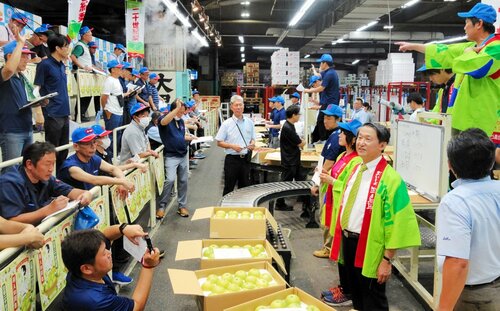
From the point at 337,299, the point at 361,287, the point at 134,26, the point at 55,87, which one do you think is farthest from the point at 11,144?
the point at 134,26

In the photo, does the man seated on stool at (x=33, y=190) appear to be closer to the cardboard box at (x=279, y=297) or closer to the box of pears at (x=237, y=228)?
the box of pears at (x=237, y=228)

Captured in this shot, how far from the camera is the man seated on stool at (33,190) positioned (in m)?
2.75

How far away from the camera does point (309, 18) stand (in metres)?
18.3

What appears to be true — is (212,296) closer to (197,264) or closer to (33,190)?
(33,190)

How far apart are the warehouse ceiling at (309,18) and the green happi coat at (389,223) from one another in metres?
8.98

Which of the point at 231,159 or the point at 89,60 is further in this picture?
the point at 89,60

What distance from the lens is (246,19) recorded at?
1933cm

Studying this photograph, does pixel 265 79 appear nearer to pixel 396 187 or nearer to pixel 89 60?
pixel 89 60

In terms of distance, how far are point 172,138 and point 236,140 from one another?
98cm

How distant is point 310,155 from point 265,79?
2701cm

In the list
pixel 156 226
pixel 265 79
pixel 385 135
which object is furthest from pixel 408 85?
pixel 265 79

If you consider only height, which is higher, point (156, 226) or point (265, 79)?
point (265, 79)

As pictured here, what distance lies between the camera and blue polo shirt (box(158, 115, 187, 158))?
6.27 m

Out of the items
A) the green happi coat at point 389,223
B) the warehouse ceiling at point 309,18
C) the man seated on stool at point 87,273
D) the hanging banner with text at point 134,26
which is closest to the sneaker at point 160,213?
the green happi coat at point 389,223
